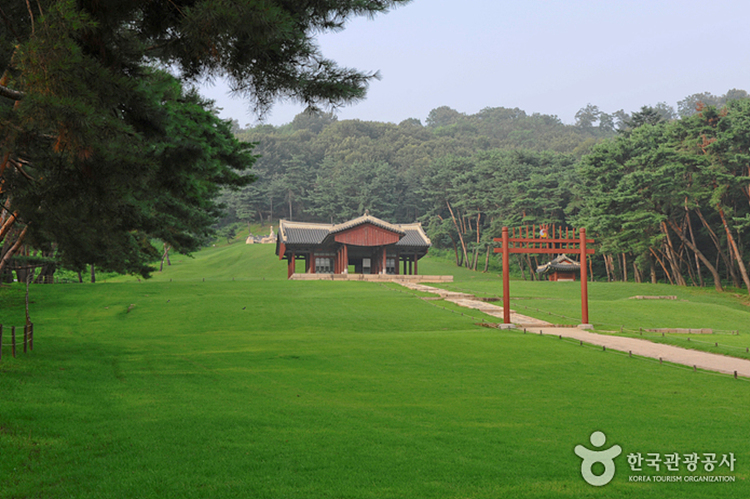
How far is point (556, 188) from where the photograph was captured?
51.6 m

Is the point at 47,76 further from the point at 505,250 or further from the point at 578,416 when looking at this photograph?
the point at 505,250

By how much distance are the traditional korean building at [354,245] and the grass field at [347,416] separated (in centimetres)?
2148

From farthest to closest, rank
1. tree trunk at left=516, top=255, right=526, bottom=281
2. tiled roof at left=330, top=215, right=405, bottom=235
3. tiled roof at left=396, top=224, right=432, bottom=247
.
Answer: tree trunk at left=516, top=255, right=526, bottom=281, tiled roof at left=396, top=224, right=432, bottom=247, tiled roof at left=330, top=215, right=405, bottom=235

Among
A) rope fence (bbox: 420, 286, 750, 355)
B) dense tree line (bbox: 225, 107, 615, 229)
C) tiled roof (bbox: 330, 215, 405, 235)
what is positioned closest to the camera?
rope fence (bbox: 420, 286, 750, 355)

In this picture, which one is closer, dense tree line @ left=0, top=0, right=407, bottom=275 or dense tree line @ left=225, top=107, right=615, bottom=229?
dense tree line @ left=0, top=0, right=407, bottom=275

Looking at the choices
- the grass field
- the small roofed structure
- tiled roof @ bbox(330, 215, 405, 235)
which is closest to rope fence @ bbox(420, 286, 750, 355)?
the grass field

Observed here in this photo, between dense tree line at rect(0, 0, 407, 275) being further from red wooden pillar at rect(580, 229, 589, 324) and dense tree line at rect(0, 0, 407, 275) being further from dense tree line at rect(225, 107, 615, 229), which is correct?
dense tree line at rect(225, 107, 615, 229)

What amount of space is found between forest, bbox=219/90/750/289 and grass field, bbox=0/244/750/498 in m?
4.42

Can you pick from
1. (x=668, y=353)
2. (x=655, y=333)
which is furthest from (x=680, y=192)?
(x=668, y=353)

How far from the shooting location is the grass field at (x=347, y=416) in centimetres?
451

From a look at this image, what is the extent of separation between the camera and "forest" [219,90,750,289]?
34969mm

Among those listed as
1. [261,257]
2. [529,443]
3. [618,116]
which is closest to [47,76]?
[529,443]

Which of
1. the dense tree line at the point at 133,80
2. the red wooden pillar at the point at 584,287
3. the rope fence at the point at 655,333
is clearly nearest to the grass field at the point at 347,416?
the rope fence at the point at 655,333

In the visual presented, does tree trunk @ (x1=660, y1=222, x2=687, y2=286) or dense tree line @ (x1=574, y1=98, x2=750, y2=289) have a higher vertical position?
dense tree line @ (x1=574, y1=98, x2=750, y2=289)
